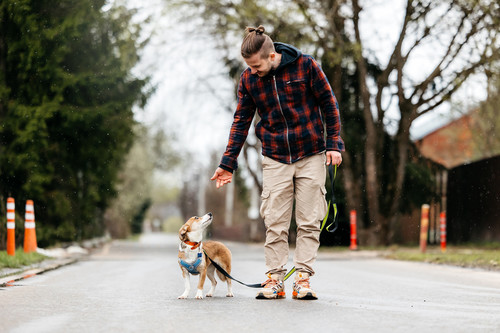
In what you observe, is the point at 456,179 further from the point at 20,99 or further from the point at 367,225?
the point at 20,99

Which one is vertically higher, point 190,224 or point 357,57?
point 357,57

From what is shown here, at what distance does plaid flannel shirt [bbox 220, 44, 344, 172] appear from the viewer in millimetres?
6164

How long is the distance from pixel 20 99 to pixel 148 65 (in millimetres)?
7074

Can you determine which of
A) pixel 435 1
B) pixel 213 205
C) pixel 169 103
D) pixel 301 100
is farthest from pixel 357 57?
pixel 213 205

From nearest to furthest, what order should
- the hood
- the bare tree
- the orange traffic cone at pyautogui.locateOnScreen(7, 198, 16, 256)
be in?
1. the hood
2. the orange traffic cone at pyautogui.locateOnScreen(7, 198, 16, 256)
3. the bare tree

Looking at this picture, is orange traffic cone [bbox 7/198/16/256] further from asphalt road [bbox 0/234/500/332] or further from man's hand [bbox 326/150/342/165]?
man's hand [bbox 326/150/342/165]

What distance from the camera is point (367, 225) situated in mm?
21859

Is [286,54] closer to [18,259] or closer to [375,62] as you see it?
[18,259]

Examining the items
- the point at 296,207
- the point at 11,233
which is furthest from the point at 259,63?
the point at 11,233

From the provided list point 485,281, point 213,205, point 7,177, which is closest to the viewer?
point 485,281

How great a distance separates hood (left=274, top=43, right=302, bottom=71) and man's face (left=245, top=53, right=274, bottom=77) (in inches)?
4.2

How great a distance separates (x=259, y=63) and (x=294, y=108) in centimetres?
50

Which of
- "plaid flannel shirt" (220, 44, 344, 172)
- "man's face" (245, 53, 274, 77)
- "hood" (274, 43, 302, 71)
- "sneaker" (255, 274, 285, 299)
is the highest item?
"hood" (274, 43, 302, 71)

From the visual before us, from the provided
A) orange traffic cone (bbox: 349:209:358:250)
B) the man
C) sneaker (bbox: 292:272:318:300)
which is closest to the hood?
the man
